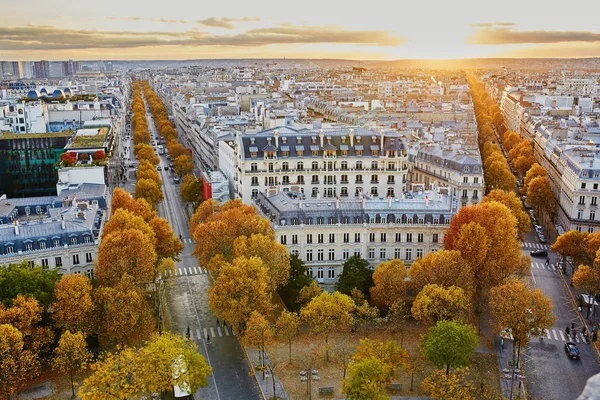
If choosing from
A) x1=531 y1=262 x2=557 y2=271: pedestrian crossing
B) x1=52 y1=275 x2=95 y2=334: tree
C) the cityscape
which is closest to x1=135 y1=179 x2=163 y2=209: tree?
the cityscape

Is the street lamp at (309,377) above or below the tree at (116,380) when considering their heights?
below

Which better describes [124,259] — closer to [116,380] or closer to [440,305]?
[116,380]

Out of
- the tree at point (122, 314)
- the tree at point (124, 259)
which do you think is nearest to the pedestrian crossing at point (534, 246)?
the tree at point (124, 259)

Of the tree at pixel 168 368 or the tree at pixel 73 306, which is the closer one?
the tree at pixel 168 368

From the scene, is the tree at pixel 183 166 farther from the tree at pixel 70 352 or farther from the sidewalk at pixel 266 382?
the tree at pixel 70 352

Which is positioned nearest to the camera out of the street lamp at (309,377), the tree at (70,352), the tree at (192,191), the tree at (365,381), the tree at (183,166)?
the tree at (365,381)

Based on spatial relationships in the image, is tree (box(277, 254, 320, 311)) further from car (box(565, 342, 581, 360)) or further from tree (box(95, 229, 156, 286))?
car (box(565, 342, 581, 360))

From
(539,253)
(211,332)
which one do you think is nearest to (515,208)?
(539,253)

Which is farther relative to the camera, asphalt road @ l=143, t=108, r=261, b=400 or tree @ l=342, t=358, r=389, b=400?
asphalt road @ l=143, t=108, r=261, b=400
